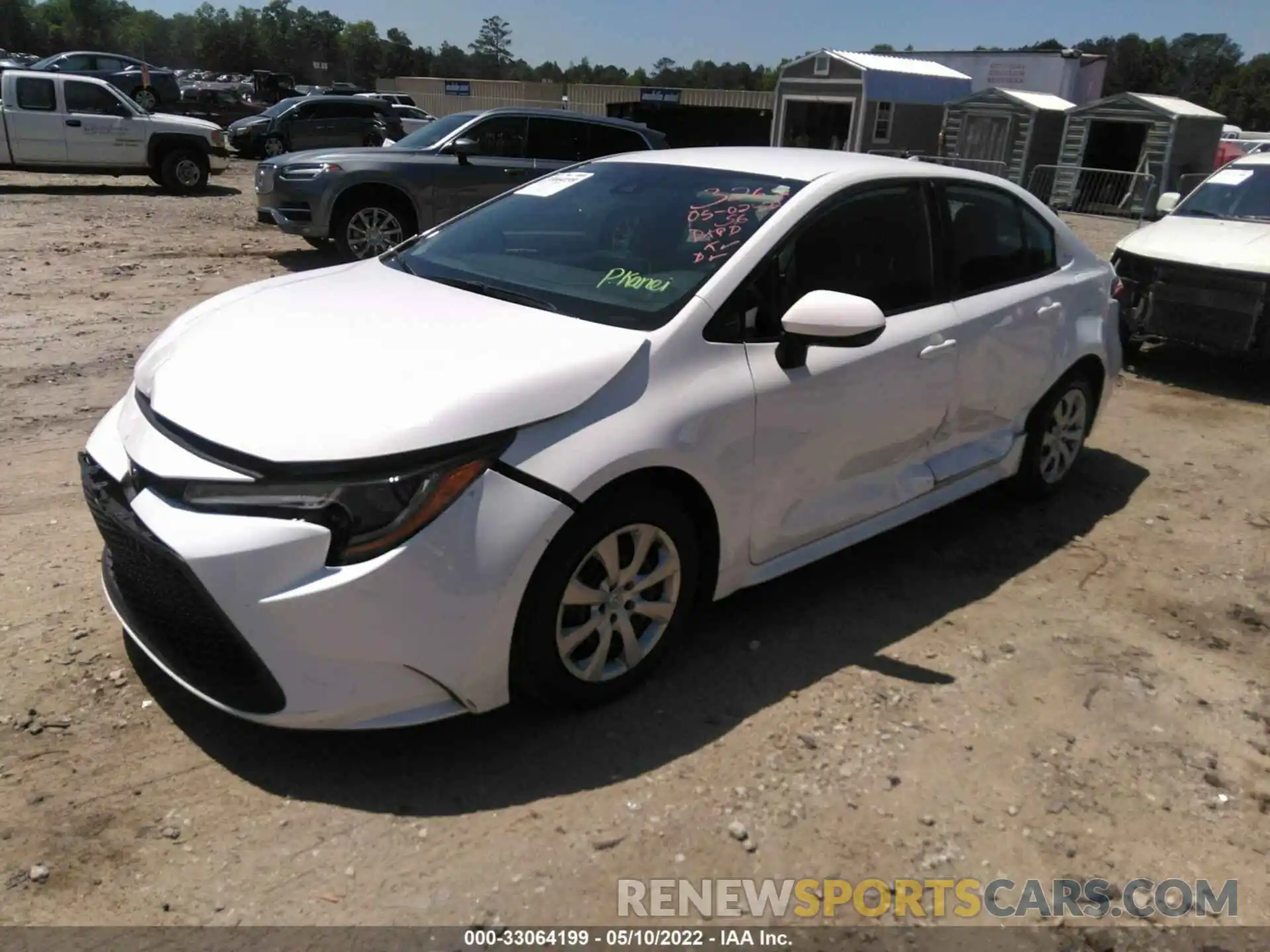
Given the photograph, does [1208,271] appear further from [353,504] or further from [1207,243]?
[353,504]

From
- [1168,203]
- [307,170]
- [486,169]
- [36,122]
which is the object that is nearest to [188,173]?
[36,122]

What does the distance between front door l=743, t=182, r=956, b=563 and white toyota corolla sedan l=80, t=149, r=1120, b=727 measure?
0.5 inches

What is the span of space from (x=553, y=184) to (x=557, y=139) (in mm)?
6850

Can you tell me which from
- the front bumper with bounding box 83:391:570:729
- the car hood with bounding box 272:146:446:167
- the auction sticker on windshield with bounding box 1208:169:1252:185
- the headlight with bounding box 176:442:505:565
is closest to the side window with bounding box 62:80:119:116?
the car hood with bounding box 272:146:446:167

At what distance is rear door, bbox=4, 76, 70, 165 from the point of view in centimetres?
1521

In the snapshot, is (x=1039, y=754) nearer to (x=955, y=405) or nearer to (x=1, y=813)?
(x=955, y=405)

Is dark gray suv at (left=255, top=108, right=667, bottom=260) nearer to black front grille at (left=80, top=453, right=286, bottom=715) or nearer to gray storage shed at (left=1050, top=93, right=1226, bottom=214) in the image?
black front grille at (left=80, top=453, right=286, bottom=715)

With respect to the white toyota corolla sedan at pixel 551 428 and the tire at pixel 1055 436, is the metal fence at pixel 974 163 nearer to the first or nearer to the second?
the tire at pixel 1055 436

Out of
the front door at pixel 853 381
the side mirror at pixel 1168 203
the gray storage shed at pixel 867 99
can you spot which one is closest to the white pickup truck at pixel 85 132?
the side mirror at pixel 1168 203

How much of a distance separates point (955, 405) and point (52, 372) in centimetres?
538

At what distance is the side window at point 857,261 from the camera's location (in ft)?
11.1

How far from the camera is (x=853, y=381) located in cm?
357

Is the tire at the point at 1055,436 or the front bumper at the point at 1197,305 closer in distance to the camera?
the tire at the point at 1055,436

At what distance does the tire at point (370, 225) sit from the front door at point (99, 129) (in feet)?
26.8
